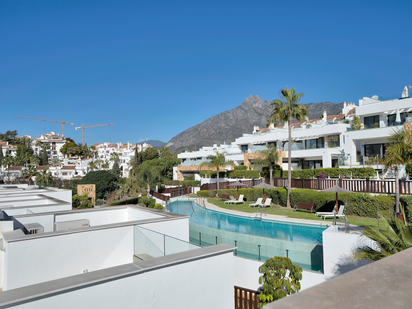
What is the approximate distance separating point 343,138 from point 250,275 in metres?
25.3

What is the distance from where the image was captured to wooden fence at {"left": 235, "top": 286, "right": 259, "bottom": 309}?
8.44 m

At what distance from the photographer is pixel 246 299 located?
8.57 m

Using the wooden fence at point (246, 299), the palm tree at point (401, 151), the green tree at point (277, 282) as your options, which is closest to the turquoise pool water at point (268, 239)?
the wooden fence at point (246, 299)

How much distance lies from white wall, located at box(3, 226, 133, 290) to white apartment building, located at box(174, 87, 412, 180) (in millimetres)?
18973

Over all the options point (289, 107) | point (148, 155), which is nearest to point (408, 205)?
point (289, 107)

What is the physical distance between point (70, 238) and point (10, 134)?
443 feet

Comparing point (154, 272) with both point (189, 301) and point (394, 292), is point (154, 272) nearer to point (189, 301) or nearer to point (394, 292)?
point (189, 301)

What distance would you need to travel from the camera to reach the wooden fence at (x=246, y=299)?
844cm

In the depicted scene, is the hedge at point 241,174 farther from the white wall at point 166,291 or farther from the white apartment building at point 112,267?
the white wall at point 166,291

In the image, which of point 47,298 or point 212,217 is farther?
point 212,217

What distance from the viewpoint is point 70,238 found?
6.93 m

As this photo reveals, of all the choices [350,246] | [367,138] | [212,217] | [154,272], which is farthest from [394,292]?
[367,138]

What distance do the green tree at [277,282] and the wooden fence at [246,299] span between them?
0.68 metres

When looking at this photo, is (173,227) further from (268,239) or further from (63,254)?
(268,239)
